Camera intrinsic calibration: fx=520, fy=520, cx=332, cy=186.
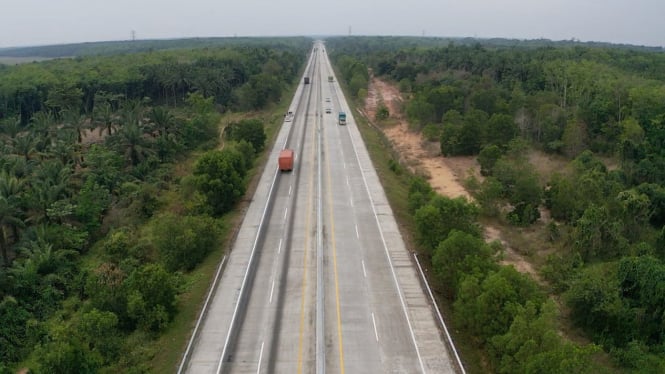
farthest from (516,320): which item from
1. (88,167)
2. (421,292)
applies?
(88,167)

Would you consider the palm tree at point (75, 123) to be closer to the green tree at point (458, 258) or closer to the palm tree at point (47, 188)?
the palm tree at point (47, 188)

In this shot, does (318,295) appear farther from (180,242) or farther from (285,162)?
(285,162)

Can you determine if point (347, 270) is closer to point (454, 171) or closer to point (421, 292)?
point (421, 292)

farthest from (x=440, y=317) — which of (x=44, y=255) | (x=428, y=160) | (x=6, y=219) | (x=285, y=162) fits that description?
(x=428, y=160)

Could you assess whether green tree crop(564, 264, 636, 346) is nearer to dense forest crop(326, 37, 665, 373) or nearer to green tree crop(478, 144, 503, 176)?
dense forest crop(326, 37, 665, 373)

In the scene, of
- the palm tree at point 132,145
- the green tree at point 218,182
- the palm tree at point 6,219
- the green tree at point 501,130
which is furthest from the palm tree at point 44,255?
the green tree at point 501,130

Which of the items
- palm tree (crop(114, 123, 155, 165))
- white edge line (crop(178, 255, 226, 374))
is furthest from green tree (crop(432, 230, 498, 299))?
palm tree (crop(114, 123, 155, 165))
